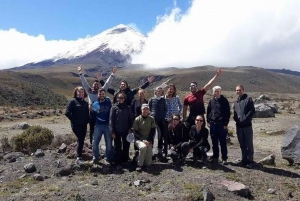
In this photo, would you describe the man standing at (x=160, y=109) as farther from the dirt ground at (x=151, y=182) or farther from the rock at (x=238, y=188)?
the rock at (x=238, y=188)

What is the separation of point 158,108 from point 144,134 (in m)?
0.85

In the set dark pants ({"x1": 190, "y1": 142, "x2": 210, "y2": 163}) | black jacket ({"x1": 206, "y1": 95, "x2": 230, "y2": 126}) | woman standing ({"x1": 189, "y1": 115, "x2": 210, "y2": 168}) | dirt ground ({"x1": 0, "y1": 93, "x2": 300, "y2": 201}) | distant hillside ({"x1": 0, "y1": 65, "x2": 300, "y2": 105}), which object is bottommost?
distant hillside ({"x1": 0, "y1": 65, "x2": 300, "y2": 105})

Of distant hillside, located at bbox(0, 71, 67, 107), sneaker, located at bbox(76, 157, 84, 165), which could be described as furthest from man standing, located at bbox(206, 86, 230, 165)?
distant hillside, located at bbox(0, 71, 67, 107)

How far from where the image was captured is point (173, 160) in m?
10.3

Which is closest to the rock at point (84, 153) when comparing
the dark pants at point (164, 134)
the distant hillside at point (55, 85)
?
the dark pants at point (164, 134)

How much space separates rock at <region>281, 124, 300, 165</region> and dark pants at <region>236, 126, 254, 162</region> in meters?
1.65

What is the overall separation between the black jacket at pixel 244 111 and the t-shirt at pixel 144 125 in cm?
247

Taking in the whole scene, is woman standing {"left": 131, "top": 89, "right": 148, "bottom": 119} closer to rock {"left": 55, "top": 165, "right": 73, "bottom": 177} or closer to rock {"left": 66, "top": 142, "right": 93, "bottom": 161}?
rock {"left": 66, "top": 142, "right": 93, "bottom": 161}

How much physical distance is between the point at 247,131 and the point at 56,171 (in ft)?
18.0

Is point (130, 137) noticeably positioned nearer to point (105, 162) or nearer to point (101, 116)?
point (101, 116)

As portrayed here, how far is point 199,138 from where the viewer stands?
1004 centimetres

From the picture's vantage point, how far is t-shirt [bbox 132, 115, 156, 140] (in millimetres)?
9664

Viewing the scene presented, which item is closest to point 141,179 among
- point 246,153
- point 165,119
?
point 165,119

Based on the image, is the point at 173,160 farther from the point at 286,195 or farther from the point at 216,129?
the point at 286,195
